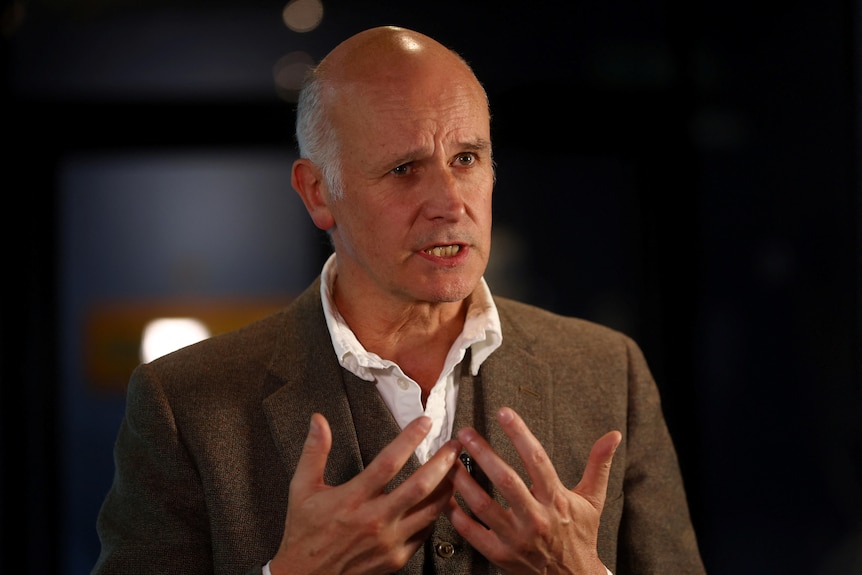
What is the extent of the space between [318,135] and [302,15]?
4.95 ft

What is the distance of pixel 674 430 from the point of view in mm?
3201

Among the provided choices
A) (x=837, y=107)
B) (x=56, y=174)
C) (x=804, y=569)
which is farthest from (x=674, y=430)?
(x=56, y=174)

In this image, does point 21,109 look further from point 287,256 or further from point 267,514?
point 267,514

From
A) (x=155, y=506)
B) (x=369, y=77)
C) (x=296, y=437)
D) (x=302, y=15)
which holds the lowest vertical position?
(x=155, y=506)

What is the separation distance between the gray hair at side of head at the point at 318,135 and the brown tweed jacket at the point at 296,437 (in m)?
0.27

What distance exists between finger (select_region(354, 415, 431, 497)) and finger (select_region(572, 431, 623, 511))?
307 mm

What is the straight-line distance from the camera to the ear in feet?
5.92

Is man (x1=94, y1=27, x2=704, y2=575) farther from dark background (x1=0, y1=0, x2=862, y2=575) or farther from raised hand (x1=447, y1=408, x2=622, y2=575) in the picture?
dark background (x1=0, y1=0, x2=862, y2=575)

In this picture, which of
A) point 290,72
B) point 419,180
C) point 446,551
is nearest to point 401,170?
point 419,180

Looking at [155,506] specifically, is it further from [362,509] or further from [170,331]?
[170,331]

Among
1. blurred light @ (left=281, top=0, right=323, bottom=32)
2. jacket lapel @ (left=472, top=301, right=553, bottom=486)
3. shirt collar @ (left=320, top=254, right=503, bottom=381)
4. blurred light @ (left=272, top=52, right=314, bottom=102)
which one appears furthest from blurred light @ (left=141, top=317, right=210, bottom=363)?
jacket lapel @ (left=472, top=301, right=553, bottom=486)

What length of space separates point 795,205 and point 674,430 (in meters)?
0.90

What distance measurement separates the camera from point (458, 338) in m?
1.77

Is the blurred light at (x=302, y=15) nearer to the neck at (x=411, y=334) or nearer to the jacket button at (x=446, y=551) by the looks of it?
the neck at (x=411, y=334)
